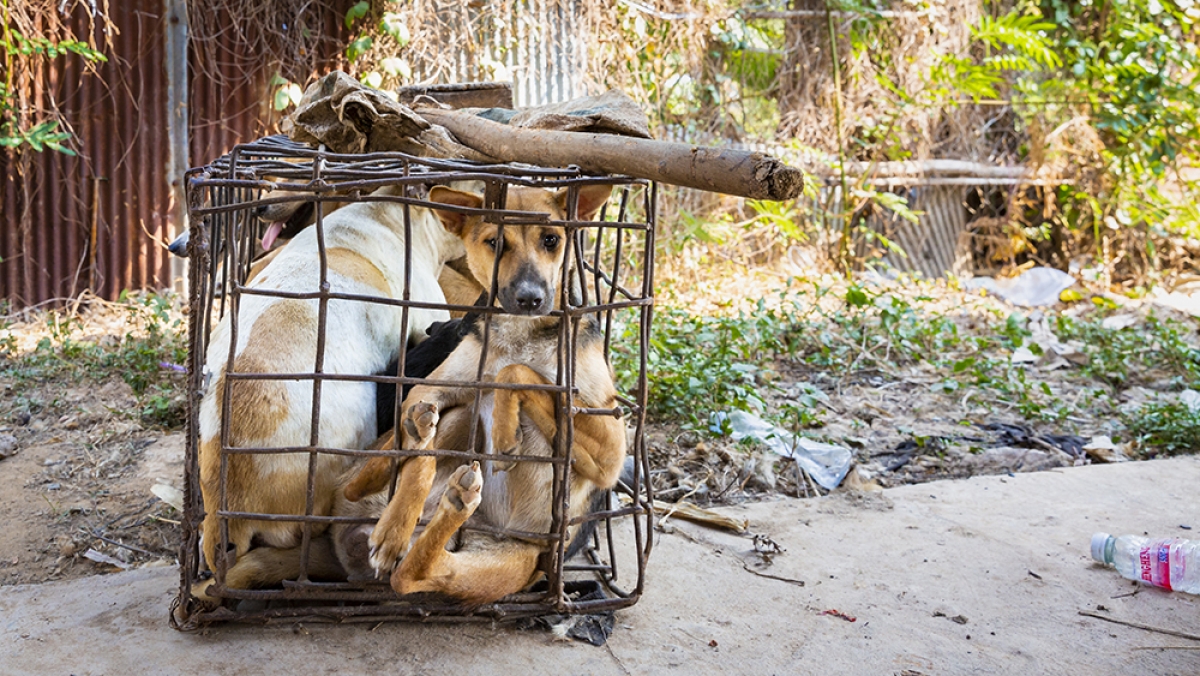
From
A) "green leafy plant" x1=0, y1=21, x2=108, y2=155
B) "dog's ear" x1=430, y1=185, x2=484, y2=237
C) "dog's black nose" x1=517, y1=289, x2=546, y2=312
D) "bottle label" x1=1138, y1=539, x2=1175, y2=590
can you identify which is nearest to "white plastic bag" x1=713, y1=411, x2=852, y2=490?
"bottle label" x1=1138, y1=539, x2=1175, y2=590

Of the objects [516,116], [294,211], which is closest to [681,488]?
[516,116]

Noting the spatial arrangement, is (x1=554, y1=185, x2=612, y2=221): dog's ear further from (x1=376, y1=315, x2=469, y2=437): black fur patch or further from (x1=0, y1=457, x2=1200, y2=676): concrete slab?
(x1=0, y1=457, x2=1200, y2=676): concrete slab

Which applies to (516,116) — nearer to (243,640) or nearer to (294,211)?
(294,211)

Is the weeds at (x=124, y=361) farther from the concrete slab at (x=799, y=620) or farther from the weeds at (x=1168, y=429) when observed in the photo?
the weeds at (x=1168, y=429)

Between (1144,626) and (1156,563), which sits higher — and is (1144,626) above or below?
below

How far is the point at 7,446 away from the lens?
419 centimetres

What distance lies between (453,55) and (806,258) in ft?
14.0

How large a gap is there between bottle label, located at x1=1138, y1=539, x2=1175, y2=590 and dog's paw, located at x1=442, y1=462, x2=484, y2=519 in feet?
7.80

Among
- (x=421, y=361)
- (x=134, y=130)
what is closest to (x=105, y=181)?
(x=134, y=130)

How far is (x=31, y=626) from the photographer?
2.67m

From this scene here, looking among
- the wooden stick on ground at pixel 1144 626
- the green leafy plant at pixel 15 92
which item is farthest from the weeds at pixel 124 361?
the wooden stick on ground at pixel 1144 626

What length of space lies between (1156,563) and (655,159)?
2.26 meters

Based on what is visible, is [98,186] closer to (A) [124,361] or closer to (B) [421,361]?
(A) [124,361]

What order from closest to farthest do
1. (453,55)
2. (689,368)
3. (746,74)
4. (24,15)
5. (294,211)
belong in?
(294,211), (689,368), (24,15), (453,55), (746,74)
